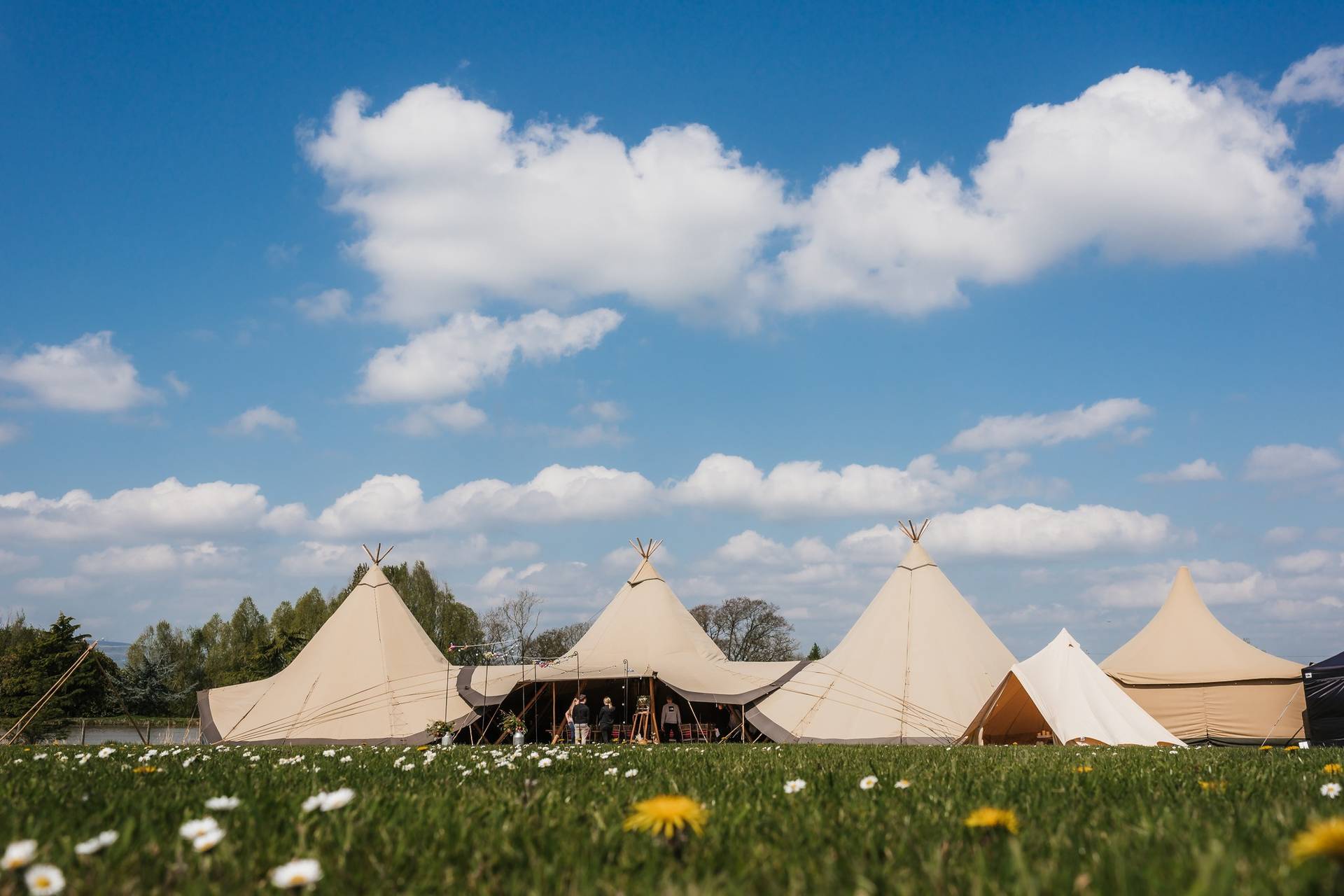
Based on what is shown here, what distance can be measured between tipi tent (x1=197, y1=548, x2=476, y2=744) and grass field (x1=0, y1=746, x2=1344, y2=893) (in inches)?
642

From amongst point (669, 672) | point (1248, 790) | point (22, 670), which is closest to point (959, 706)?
point (669, 672)

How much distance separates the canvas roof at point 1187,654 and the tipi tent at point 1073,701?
8705 mm

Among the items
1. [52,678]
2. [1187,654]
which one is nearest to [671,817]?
[1187,654]

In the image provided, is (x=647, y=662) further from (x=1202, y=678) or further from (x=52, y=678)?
(x=52, y=678)

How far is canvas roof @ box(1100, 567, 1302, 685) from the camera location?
2175cm

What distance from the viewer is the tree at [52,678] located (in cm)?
2984

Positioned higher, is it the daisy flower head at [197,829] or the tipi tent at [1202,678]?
the daisy flower head at [197,829]

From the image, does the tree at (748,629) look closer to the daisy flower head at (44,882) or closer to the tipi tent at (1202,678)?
the tipi tent at (1202,678)

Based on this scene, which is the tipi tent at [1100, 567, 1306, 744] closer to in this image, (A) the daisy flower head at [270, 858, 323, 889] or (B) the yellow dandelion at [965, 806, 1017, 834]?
(B) the yellow dandelion at [965, 806, 1017, 834]

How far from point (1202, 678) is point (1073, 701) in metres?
10.4

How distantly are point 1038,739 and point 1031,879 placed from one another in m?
17.6

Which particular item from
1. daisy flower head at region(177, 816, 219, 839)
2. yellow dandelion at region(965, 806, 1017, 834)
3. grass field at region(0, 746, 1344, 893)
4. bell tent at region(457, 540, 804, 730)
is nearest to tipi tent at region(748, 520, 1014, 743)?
bell tent at region(457, 540, 804, 730)

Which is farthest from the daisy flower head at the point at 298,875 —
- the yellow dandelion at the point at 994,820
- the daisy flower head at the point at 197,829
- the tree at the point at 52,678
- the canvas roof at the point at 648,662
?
the tree at the point at 52,678

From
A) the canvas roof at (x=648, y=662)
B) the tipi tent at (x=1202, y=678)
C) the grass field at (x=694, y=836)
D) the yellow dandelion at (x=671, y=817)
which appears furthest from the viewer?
the tipi tent at (x=1202, y=678)
